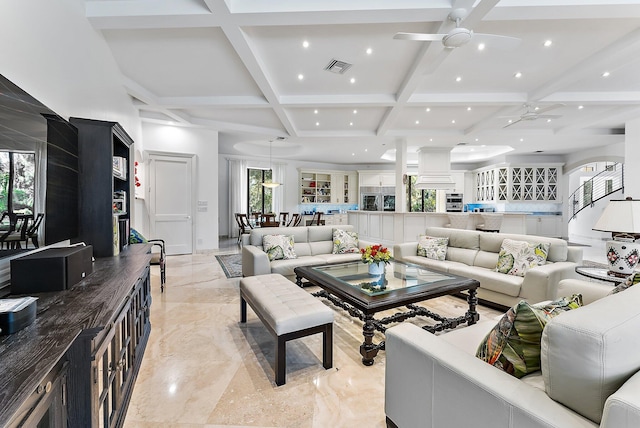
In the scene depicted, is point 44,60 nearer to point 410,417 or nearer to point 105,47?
point 105,47

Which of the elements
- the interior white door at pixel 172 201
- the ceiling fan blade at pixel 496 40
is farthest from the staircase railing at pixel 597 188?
the interior white door at pixel 172 201

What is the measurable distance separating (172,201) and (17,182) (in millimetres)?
5079

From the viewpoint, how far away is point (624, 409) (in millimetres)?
686

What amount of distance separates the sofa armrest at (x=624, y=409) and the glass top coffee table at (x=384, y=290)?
4.93 ft

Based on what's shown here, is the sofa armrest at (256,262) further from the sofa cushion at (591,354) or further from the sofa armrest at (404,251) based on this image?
the sofa cushion at (591,354)

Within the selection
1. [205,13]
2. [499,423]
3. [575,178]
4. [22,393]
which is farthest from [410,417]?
[575,178]

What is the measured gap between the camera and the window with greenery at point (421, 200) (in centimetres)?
1133

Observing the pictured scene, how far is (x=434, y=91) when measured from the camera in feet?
15.0

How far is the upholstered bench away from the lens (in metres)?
1.93

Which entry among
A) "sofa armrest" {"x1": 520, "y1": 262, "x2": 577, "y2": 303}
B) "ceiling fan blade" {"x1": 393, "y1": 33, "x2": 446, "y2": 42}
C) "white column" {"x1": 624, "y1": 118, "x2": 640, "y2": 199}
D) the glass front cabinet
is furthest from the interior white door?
the glass front cabinet

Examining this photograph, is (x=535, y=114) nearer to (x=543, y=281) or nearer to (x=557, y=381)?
(x=543, y=281)

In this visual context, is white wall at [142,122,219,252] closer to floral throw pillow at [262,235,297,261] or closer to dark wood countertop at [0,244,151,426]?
floral throw pillow at [262,235,297,261]

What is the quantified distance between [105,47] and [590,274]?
5215 mm

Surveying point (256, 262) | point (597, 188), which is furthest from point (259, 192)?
point (597, 188)
